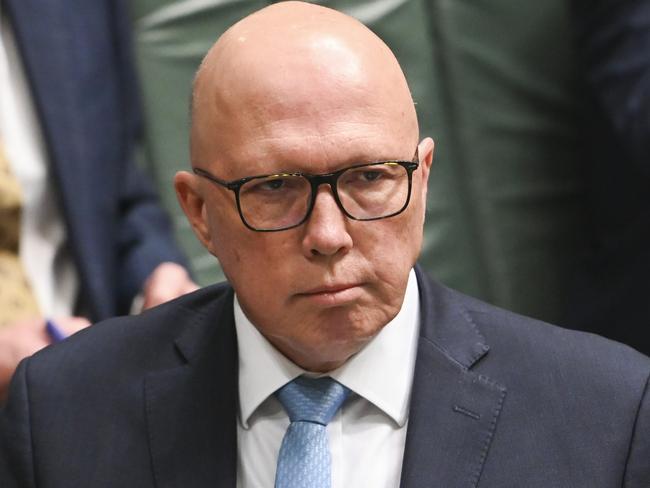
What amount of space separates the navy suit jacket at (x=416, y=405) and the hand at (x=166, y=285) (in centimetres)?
20

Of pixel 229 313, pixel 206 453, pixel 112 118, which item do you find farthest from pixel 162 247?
pixel 206 453

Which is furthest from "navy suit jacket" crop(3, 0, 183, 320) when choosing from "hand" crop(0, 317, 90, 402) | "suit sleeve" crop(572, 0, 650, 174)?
"suit sleeve" crop(572, 0, 650, 174)

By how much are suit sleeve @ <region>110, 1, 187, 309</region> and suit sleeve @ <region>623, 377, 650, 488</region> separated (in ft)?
2.70

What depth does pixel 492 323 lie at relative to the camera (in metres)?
1.24

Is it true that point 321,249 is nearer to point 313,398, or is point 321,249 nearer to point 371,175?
point 371,175

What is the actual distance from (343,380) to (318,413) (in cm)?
4

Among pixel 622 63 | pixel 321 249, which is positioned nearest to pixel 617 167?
pixel 622 63

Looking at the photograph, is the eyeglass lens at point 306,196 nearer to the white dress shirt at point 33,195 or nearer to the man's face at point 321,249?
the man's face at point 321,249

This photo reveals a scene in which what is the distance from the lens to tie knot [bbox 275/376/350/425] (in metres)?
1.18

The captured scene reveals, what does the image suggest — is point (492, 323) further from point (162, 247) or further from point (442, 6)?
point (442, 6)

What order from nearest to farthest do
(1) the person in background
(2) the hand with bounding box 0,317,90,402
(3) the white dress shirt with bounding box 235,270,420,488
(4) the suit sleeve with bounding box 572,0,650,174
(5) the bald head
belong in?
(5) the bald head
(3) the white dress shirt with bounding box 235,270,420,488
(2) the hand with bounding box 0,317,90,402
(1) the person in background
(4) the suit sleeve with bounding box 572,0,650,174

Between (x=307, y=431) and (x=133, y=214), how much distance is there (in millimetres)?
750

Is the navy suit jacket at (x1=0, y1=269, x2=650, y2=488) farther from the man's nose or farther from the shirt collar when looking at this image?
the man's nose

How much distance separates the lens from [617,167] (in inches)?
83.1
